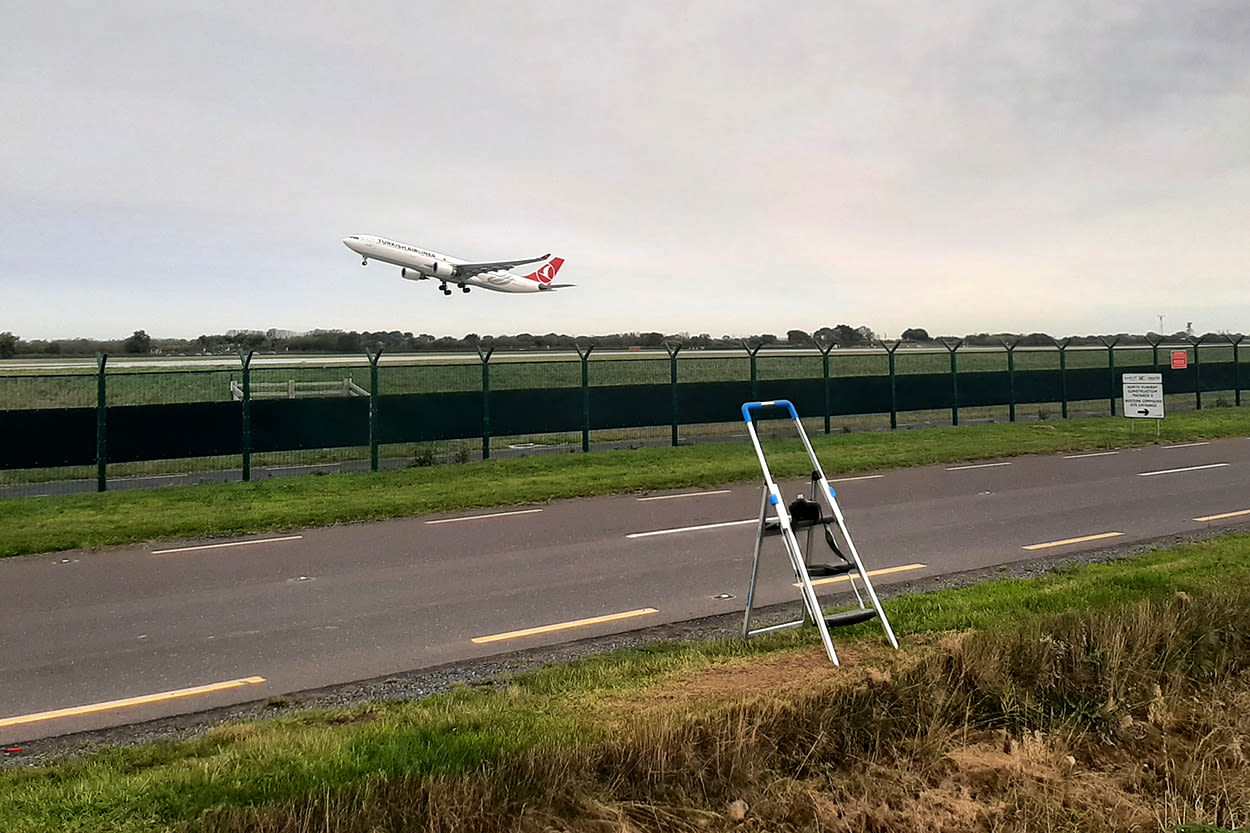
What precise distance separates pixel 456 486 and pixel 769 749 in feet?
39.6

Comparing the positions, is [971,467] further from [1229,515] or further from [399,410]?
[399,410]

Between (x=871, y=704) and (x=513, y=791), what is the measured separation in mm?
2148

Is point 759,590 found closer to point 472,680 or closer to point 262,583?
point 472,680

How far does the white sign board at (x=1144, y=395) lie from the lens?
23.5m

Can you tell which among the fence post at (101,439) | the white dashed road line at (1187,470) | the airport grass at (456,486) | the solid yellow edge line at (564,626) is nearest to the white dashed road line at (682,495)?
the airport grass at (456,486)

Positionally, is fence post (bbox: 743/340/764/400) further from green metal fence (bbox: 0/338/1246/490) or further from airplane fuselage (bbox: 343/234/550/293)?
airplane fuselage (bbox: 343/234/550/293)

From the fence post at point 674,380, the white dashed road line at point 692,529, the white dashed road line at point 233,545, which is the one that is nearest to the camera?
the white dashed road line at point 233,545

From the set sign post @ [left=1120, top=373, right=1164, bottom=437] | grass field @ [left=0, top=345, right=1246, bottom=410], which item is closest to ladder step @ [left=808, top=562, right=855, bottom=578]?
grass field @ [left=0, top=345, right=1246, bottom=410]

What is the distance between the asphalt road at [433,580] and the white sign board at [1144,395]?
28.8 ft

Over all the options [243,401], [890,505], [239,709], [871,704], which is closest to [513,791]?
[871,704]

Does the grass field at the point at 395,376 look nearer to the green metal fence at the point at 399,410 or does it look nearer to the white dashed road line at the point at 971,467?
the green metal fence at the point at 399,410

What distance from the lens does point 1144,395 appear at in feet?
78.2

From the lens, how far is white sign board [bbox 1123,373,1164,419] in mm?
23500

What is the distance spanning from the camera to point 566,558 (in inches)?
408
